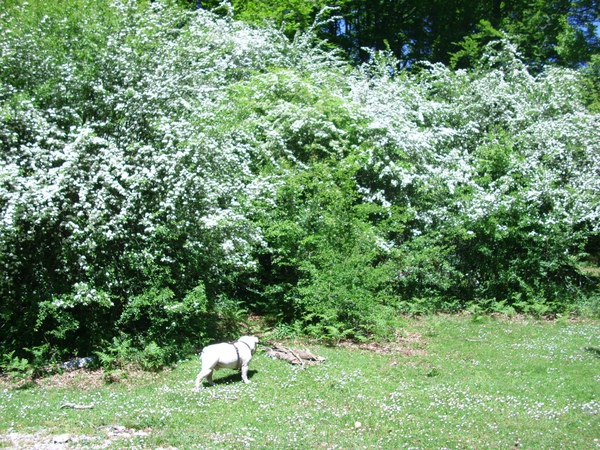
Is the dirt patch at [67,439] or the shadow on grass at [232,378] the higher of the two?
the dirt patch at [67,439]

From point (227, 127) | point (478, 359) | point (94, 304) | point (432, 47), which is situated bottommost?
point (478, 359)

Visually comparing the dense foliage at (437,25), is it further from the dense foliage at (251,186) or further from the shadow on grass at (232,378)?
the shadow on grass at (232,378)

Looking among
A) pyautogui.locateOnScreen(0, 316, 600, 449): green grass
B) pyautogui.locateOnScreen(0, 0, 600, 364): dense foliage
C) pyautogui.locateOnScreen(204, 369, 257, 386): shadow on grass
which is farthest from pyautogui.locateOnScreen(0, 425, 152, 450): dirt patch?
pyautogui.locateOnScreen(0, 0, 600, 364): dense foliage

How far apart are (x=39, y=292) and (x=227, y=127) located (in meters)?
3.98

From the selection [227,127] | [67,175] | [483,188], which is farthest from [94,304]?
[483,188]

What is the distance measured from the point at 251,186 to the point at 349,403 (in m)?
4.57

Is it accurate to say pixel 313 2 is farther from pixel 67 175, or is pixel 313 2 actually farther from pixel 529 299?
pixel 67 175

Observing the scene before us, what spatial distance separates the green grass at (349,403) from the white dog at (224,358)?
0.23 m

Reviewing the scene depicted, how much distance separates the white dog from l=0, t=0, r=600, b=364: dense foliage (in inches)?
52.6

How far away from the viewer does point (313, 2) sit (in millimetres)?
22188

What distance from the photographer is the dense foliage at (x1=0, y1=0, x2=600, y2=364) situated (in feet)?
28.9

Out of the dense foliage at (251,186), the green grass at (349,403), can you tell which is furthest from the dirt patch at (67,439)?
the dense foliage at (251,186)

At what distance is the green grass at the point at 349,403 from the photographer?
6230 millimetres

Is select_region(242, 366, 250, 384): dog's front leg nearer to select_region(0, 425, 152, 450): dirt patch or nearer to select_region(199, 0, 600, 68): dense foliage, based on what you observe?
select_region(0, 425, 152, 450): dirt patch
